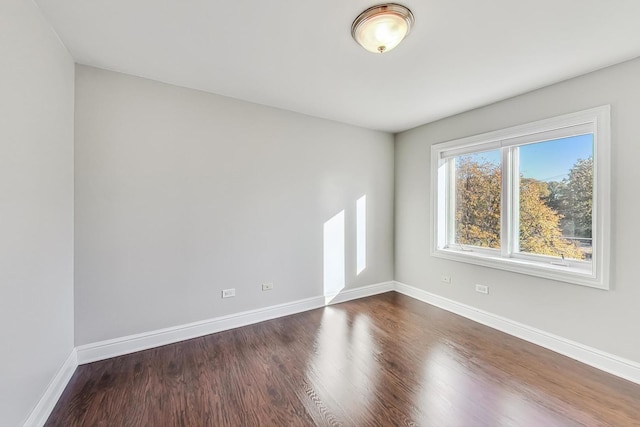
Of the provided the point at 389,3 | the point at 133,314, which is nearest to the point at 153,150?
the point at 133,314

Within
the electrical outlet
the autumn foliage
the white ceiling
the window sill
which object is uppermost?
the white ceiling

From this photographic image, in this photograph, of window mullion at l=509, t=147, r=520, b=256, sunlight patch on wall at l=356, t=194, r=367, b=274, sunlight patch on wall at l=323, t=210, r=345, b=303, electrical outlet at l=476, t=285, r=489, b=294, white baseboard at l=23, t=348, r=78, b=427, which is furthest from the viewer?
sunlight patch on wall at l=356, t=194, r=367, b=274

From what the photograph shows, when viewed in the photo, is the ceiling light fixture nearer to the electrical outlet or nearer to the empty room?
the empty room

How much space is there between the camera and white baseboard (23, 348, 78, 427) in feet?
4.88

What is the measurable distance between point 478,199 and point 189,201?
3373 mm

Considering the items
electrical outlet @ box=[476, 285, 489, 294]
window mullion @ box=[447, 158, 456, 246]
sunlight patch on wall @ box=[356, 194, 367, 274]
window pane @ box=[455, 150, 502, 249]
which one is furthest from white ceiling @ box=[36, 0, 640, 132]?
electrical outlet @ box=[476, 285, 489, 294]

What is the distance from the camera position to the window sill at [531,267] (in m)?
2.22

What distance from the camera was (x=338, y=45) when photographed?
1.87m

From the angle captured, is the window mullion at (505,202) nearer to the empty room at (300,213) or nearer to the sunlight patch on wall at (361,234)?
the empty room at (300,213)

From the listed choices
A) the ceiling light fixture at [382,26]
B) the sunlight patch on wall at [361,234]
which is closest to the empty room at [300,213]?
the ceiling light fixture at [382,26]

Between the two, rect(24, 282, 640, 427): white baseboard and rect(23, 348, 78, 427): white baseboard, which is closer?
rect(23, 348, 78, 427): white baseboard

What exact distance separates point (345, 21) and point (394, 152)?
274cm

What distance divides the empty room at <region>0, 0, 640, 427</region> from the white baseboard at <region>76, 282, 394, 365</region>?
0.02 metres

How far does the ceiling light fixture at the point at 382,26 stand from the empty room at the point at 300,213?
0.01 metres
